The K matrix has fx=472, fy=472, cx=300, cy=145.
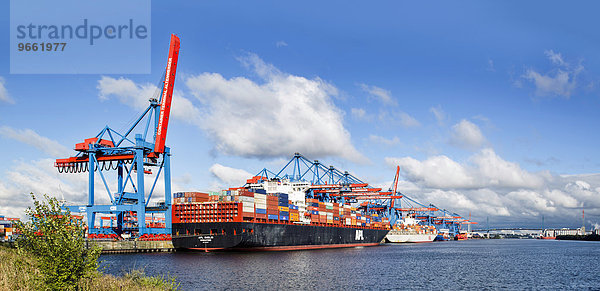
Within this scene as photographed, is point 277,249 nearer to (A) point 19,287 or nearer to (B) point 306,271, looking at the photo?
(B) point 306,271

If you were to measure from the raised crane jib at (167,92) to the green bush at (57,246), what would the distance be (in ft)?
A: 189

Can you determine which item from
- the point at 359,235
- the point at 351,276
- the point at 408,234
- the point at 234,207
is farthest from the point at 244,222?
the point at 408,234

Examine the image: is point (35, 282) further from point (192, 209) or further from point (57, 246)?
point (192, 209)

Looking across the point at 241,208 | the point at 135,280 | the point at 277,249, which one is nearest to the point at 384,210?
the point at 277,249

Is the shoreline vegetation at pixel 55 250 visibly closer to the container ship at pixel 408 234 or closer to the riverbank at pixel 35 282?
the riverbank at pixel 35 282

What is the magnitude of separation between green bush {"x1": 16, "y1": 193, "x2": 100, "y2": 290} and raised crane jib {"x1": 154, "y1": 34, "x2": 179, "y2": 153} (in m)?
57.5

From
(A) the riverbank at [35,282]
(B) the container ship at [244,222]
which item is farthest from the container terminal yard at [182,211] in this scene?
(A) the riverbank at [35,282]

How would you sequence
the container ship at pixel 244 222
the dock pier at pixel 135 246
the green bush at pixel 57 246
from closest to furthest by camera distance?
1. the green bush at pixel 57 246
2. the container ship at pixel 244 222
3. the dock pier at pixel 135 246

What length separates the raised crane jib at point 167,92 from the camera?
7606 centimetres

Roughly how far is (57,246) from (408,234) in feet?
484

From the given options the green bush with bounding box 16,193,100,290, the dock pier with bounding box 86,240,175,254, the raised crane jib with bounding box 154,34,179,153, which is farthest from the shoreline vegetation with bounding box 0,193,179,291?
the raised crane jib with bounding box 154,34,179,153

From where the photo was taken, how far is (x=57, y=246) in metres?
18.5

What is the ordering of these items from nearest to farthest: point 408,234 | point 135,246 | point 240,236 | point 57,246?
point 57,246 → point 240,236 → point 135,246 → point 408,234

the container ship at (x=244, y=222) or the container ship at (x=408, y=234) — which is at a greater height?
the container ship at (x=244, y=222)
